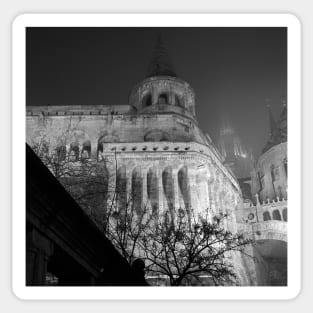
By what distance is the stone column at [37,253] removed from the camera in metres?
8.22

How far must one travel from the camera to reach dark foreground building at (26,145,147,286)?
25.5ft

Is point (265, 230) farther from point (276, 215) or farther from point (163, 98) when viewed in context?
point (163, 98)

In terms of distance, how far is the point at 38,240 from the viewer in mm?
8289

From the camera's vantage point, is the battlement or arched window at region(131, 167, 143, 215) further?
the battlement

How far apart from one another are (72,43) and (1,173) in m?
4.81

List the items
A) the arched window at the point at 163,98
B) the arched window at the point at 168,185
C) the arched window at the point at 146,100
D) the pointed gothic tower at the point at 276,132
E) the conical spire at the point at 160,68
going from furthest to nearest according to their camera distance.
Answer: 1. the pointed gothic tower at the point at 276,132
2. the conical spire at the point at 160,68
3. the arched window at the point at 146,100
4. the arched window at the point at 163,98
5. the arched window at the point at 168,185

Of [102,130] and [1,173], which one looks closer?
[1,173]

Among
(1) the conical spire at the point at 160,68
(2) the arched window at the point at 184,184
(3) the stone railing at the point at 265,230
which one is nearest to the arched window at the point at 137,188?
(2) the arched window at the point at 184,184

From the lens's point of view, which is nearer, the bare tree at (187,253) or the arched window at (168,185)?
the bare tree at (187,253)

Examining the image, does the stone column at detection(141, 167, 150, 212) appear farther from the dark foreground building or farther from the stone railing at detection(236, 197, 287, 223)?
the dark foreground building

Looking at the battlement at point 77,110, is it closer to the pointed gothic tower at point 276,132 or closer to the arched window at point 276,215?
the arched window at point 276,215

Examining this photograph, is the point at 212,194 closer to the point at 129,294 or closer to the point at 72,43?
the point at 72,43

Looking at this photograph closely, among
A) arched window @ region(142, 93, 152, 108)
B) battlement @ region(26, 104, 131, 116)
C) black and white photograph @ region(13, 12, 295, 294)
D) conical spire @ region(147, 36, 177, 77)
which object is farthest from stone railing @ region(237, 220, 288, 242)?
conical spire @ region(147, 36, 177, 77)
